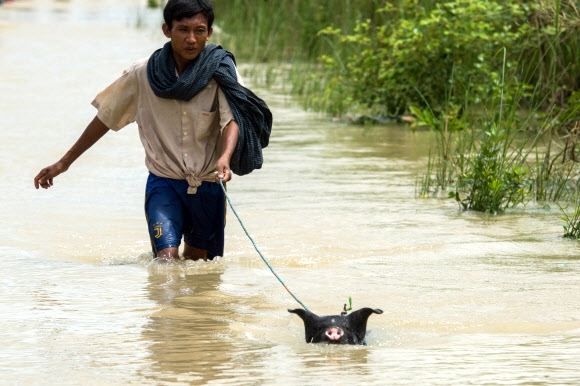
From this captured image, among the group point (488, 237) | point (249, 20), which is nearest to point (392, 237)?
point (488, 237)

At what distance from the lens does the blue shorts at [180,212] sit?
5.98m

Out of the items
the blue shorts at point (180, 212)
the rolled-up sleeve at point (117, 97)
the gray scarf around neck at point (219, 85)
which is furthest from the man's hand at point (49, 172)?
the gray scarf around neck at point (219, 85)

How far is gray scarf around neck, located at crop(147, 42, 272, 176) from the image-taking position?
591 centimetres

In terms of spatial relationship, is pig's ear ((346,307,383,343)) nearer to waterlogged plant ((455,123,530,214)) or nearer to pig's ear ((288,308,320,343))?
pig's ear ((288,308,320,343))

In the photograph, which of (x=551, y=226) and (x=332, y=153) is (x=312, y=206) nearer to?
(x=551, y=226)

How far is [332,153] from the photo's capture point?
10.6 meters

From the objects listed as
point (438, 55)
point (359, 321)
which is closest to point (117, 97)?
point (359, 321)

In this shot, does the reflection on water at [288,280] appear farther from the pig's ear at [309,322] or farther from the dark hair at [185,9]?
the dark hair at [185,9]

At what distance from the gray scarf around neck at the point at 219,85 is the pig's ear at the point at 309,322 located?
1.47 metres

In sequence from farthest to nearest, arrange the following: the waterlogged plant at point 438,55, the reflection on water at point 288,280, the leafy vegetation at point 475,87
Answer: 1. the waterlogged plant at point 438,55
2. the leafy vegetation at point 475,87
3. the reflection on water at point 288,280

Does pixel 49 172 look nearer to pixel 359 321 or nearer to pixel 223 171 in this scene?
pixel 223 171

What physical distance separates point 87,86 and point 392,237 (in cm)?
875

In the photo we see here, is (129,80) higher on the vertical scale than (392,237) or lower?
higher

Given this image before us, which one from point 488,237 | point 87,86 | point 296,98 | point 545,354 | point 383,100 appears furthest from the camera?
point 87,86
